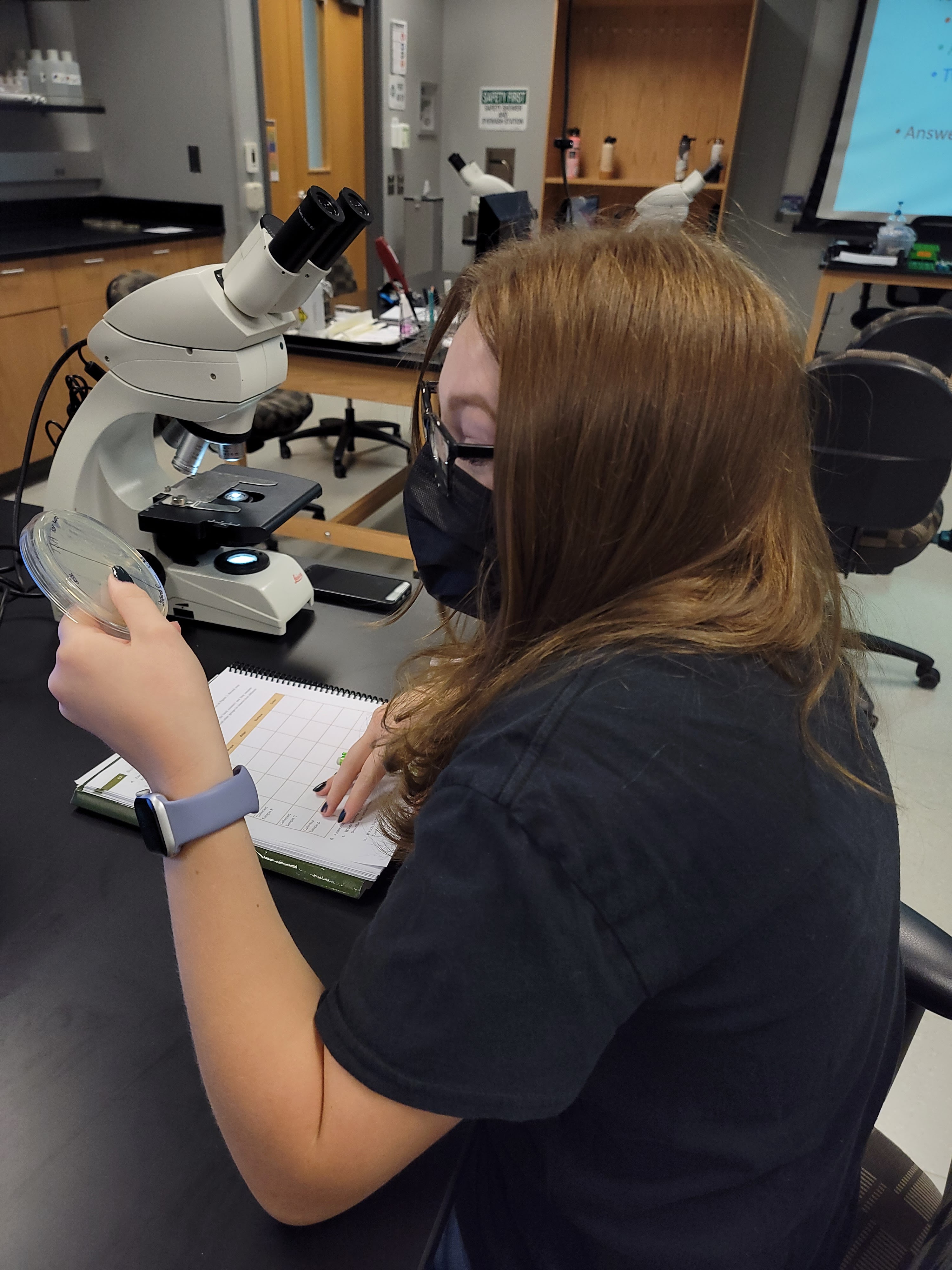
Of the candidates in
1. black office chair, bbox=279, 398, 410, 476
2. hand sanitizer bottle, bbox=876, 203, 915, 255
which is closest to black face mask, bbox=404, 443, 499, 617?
black office chair, bbox=279, 398, 410, 476

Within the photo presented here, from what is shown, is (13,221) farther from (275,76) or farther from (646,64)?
(646,64)

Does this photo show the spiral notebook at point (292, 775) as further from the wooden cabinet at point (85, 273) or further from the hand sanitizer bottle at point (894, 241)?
the hand sanitizer bottle at point (894, 241)

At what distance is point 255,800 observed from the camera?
1.89 ft

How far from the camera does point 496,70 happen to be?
17.5ft

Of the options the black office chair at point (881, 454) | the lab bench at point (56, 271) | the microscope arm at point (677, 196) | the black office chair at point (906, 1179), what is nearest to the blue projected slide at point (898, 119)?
the microscope arm at point (677, 196)

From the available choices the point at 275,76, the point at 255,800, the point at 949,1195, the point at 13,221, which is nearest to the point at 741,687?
the point at 255,800

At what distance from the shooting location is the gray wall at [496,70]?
16.8 ft

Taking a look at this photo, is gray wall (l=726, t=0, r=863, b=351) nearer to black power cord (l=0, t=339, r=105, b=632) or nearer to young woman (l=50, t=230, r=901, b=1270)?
black power cord (l=0, t=339, r=105, b=632)

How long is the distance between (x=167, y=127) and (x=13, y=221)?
0.92 m

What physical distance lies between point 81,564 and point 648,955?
0.56 meters

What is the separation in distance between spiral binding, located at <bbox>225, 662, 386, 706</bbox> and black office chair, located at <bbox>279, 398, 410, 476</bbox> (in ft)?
9.31

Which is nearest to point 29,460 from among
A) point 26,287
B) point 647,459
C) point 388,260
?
point 647,459

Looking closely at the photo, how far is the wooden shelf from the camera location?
15.3ft

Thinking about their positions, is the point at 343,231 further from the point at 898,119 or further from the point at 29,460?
the point at 898,119
